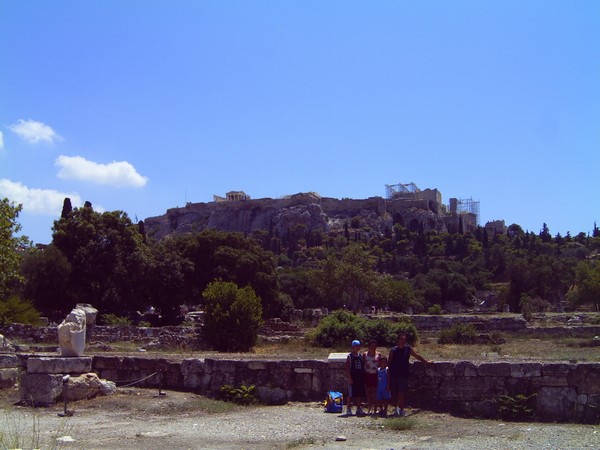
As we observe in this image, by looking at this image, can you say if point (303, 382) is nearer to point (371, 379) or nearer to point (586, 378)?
point (371, 379)

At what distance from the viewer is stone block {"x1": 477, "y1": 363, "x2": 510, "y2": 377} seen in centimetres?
987

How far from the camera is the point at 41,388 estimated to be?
35.3 ft

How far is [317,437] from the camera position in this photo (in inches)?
319

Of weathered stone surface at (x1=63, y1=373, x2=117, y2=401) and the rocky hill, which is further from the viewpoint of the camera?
the rocky hill

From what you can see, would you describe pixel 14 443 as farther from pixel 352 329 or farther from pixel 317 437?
pixel 352 329

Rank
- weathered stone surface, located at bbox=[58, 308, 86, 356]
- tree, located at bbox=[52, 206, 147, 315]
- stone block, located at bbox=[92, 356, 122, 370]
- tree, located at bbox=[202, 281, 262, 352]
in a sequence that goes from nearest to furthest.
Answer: weathered stone surface, located at bbox=[58, 308, 86, 356] < stone block, located at bbox=[92, 356, 122, 370] < tree, located at bbox=[202, 281, 262, 352] < tree, located at bbox=[52, 206, 147, 315]

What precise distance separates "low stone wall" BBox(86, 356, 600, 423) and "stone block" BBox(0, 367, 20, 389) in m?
1.56

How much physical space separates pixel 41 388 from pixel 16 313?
16797 mm

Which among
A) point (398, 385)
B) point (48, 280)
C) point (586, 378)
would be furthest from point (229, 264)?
point (586, 378)

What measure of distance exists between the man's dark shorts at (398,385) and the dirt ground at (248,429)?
416 millimetres

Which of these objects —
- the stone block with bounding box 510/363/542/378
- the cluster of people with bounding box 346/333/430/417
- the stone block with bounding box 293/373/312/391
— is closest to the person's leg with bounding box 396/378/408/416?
the cluster of people with bounding box 346/333/430/417

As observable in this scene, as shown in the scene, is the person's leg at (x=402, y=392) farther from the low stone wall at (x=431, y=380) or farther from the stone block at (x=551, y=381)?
the stone block at (x=551, y=381)

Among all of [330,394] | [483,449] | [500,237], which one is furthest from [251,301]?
[500,237]

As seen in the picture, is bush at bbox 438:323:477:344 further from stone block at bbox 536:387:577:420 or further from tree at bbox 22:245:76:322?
tree at bbox 22:245:76:322
